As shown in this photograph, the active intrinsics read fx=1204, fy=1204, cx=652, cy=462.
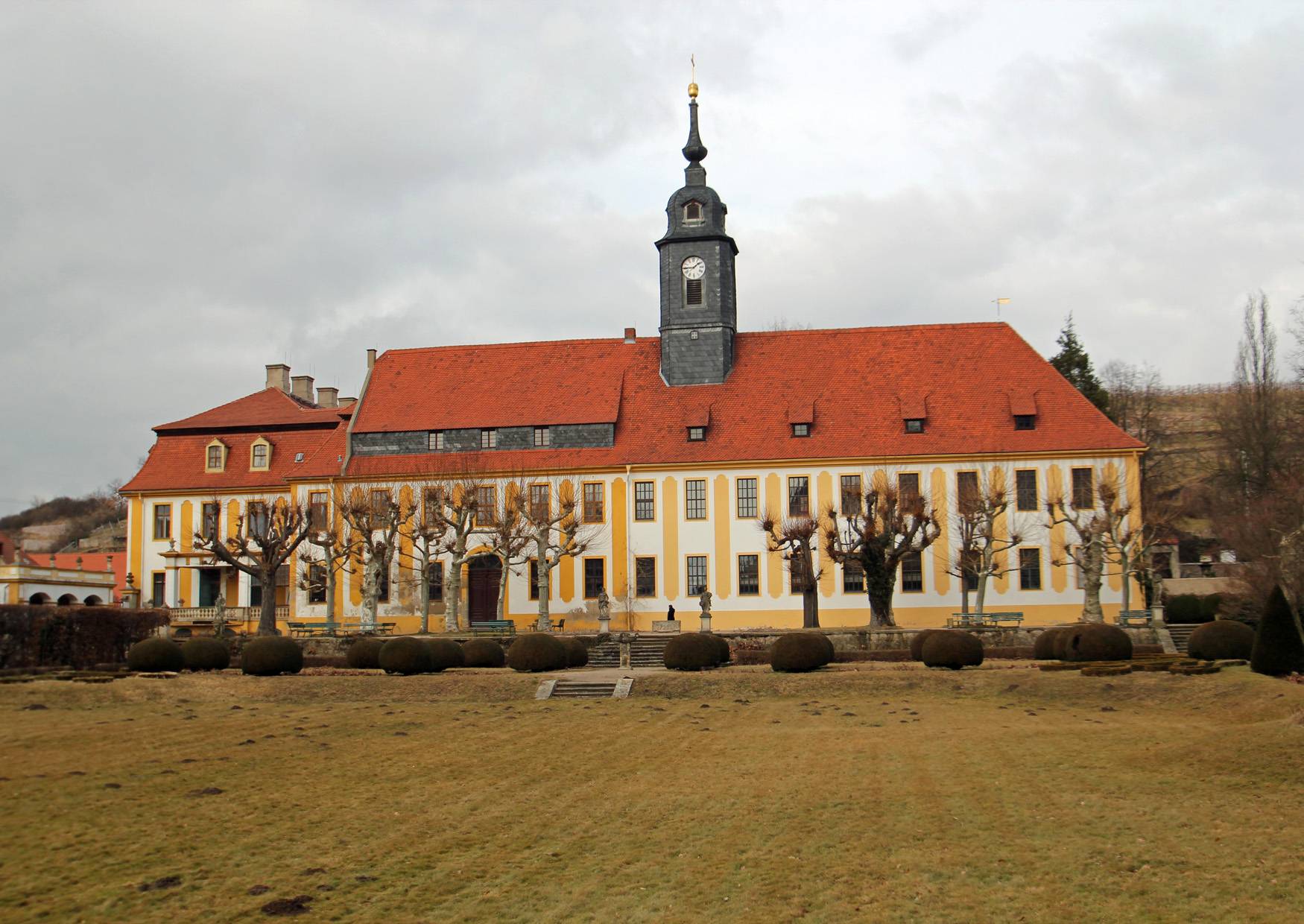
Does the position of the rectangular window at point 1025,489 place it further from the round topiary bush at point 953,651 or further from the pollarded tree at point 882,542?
the round topiary bush at point 953,651

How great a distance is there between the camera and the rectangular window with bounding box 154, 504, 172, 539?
180ft

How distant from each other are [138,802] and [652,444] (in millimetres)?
35001

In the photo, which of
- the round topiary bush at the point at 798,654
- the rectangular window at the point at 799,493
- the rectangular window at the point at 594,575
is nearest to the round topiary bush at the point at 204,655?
the round topiary bush at the point at 798,654

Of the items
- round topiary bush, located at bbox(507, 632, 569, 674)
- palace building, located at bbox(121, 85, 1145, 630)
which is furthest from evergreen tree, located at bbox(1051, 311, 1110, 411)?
round topiary bush, located at bbox(507, 632, 569, 674)

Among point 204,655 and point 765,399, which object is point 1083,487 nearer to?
point 765,399

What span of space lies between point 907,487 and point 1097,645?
53.5 feet

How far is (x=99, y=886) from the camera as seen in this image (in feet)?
40.1

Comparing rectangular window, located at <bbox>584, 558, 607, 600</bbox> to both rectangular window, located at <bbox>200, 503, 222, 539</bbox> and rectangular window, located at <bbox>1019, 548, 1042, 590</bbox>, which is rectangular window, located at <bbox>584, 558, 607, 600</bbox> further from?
rectangular window, located at <bbox>1019, 548, 1042, 590</bbox>

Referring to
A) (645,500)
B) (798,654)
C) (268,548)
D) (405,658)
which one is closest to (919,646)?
(798,654)

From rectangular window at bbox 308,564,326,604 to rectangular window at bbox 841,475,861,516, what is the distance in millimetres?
21883

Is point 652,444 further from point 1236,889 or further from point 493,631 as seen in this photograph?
point 1236,889

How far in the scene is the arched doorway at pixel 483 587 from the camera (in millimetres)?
50406

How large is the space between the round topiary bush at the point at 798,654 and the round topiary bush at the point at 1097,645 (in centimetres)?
648

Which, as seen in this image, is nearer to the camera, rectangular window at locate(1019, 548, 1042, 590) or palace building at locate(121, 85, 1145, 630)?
rectangular window at locate(1019, 548, 1042, 590)
